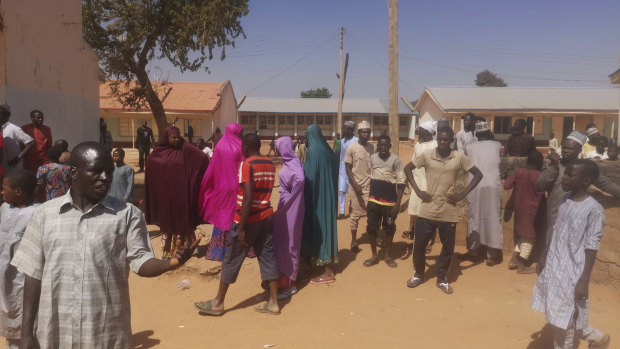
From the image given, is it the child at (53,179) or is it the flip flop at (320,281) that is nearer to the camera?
the child at (53,179)

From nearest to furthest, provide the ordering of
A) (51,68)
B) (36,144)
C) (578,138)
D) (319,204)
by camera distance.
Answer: (578,138)
(319,204)
(36,144)
(51,68)

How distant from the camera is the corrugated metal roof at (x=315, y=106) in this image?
37.8 meters

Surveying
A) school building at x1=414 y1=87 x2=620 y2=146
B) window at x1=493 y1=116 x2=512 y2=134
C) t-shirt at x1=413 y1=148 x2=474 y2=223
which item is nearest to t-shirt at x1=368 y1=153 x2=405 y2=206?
t-shirt at x1=413 y1=148 x2=474 y2=223

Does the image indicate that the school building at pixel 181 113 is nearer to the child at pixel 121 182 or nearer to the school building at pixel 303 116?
the school building at pixel 303 116

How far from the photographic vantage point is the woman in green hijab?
5301 millimetres

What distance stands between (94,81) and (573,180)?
40.3 ft

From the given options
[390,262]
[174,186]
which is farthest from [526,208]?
[174,186]

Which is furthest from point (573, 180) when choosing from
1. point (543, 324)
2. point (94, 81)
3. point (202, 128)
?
point (202, 128)

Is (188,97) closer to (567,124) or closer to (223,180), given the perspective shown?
(567,124)

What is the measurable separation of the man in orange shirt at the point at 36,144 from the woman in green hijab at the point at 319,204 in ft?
13.7

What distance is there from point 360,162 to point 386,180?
86 centimetres

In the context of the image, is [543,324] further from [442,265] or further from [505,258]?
[505,258]

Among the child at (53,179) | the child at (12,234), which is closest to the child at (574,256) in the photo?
the child at (12,234)

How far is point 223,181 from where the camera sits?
567cm
